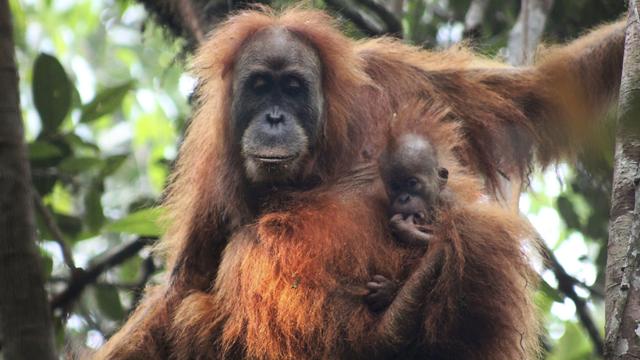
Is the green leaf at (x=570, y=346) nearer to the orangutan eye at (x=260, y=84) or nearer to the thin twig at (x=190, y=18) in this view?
the thin twig at (x=190, y=18)

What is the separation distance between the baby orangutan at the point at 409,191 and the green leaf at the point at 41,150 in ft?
6.91

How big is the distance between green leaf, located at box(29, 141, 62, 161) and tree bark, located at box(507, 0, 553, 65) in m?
2.72

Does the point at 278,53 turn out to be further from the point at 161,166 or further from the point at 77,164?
the point at 161,166

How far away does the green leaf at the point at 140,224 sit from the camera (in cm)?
580

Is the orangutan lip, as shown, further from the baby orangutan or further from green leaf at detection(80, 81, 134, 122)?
green leaf at detection(80, 81, 134, 122)

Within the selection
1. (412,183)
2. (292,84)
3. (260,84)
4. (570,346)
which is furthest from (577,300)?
(260,84)

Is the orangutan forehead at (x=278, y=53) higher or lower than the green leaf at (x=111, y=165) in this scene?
higher

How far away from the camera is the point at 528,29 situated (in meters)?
6.31

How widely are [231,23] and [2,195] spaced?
2.09 m

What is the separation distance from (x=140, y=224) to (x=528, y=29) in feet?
8.52

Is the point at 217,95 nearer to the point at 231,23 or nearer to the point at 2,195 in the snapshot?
the point at 231,23

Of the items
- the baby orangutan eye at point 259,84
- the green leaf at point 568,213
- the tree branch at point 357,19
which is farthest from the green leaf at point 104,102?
the green leaf at point 568,213

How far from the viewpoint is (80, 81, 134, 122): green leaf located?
6.31 m

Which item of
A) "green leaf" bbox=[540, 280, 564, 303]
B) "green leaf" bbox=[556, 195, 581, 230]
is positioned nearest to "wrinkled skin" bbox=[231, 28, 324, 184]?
"green leaf" bbox=[540, 280, 564, 303]
